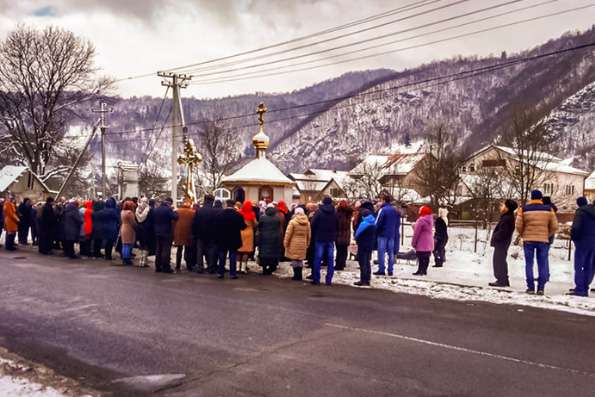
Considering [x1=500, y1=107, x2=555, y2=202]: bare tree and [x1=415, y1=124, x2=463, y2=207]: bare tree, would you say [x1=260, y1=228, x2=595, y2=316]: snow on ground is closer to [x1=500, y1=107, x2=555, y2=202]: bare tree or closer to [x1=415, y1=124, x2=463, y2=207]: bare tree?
[x1=500, y1=107, x2=555, y2=202]: bare tree

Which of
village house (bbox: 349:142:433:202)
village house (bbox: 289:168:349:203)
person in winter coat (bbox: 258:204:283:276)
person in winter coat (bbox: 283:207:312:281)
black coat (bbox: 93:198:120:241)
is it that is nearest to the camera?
person in winter coat (bbox: 283:207:312:281)

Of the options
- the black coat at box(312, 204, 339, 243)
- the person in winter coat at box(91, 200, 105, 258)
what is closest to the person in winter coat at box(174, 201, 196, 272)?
the person in winter coat at box(91, 200, 105, 258)

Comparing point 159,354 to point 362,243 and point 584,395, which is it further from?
point 362,243

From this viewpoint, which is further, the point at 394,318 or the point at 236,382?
the point at 394,318

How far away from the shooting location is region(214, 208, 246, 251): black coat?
40.6 ft

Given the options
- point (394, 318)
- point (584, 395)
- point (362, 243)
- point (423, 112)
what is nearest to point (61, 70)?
point (362, 243)

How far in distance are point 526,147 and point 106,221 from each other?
22.7 metres

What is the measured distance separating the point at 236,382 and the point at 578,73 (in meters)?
184

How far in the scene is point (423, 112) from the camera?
189375 mm

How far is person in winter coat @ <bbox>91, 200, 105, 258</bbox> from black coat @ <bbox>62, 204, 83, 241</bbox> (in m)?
0.42

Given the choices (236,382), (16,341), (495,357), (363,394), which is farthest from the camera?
(16,341)

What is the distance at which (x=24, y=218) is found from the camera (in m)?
19.8

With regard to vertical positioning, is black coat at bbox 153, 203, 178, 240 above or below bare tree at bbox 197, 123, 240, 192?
below

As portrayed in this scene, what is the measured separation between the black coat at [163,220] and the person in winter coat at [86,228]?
3701mm
